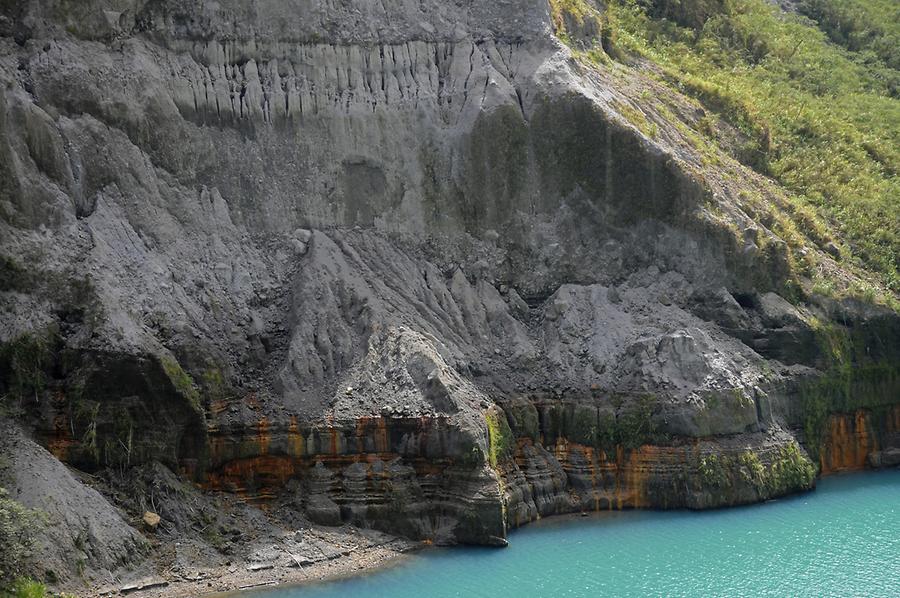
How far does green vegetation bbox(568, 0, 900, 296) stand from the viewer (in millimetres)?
52938

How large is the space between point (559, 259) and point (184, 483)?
53.5 ft

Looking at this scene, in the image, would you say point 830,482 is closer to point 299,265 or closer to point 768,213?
point 768,213

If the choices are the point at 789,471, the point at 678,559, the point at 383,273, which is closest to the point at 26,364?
the point at 383,273

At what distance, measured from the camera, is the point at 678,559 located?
35562 millimetres

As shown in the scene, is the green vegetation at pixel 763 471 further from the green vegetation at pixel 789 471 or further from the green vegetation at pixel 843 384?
the green vegetation at pixel 843 384

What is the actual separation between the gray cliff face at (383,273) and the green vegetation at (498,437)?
0.13 metres

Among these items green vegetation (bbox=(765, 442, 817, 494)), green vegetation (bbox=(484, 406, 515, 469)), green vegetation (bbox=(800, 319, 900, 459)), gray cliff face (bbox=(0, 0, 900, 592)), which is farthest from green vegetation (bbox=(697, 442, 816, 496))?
green vegetation (bbox=(484, 406, 515, 469))

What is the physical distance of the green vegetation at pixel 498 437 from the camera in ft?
125

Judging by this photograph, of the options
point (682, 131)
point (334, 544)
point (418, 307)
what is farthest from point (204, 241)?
point (682, 131)

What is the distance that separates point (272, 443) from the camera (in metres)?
36.4

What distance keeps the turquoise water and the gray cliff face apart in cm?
119

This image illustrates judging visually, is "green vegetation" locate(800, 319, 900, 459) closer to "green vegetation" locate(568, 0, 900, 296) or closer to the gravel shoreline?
"green vegetation" locate(568, 0, 900, 296)

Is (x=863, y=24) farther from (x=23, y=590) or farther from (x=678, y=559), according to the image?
(x=23, y=590)

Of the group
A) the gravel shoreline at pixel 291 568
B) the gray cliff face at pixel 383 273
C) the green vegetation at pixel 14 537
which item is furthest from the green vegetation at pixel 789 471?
the green vegetation at pixel 14 537
